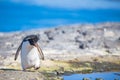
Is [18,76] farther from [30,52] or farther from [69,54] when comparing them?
[69,54]

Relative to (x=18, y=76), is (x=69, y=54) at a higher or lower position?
higher

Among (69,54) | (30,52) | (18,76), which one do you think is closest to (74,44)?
(69,54)

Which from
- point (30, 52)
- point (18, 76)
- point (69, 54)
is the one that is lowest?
point (18, 76)

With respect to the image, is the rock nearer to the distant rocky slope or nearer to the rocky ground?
the rocky ground

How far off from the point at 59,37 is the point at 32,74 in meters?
48.5

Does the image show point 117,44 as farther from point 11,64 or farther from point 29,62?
point 29,62

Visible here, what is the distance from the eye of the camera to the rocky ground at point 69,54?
20797mm

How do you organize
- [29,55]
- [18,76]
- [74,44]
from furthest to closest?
[74,44] < [29,55] < [18,76]

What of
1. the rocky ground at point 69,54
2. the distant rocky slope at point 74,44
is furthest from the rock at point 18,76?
the distant rocky slope at point 74,44

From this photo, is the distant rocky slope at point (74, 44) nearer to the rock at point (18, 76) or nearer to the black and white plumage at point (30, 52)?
the black and white plumage at point (30, 52)

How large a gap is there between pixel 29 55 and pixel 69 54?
21.3 meters

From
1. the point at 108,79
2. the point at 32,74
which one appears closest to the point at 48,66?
the point at 108,79

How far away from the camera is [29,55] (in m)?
18.1

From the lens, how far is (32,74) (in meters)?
16.3
